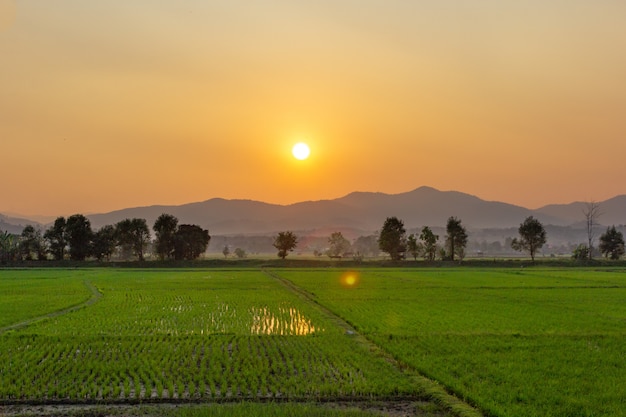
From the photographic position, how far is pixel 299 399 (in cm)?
1183

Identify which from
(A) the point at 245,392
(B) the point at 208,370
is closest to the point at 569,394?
(A) the point at 245,392

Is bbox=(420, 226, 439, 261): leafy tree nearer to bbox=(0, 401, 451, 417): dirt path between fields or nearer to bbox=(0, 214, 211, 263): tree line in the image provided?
bbox=(0, 214, 211, 263): tree line

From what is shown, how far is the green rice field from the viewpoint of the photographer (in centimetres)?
1201

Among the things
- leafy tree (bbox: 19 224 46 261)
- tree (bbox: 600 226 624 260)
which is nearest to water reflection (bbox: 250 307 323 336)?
leafy tree (bbox: 19 224 46 261)

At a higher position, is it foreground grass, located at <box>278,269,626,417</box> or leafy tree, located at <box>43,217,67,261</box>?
leafy tree, located at <box>43,217,67,261</box>

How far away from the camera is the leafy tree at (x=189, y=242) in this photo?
Answer: 100625 mm

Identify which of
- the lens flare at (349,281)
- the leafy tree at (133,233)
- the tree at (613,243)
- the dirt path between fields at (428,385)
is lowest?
the dirt path between fields at (428,385)

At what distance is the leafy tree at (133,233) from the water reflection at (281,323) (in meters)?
83.3

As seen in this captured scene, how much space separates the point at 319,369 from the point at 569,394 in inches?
240

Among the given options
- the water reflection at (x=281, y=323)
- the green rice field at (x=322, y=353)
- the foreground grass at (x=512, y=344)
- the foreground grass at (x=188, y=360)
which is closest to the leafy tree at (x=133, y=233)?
the green rice field at (x=322, y=353)

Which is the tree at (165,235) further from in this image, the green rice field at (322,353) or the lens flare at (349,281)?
the green rice field at (322,353)

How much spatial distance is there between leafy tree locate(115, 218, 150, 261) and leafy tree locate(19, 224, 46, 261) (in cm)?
1346

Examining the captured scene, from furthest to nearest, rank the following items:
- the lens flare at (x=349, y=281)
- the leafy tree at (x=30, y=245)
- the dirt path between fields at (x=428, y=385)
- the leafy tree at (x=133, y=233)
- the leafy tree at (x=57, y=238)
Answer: the leafy tree at (x=133, y=233)
the leafy tree at (x=57, y=238)
the leafy tree at (x=30, y=245)
the lens flare at (x=349, y=281)
the dirt path between fields at (x=428, y=385)

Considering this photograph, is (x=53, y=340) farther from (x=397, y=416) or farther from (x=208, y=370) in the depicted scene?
(x=397, y=416)
